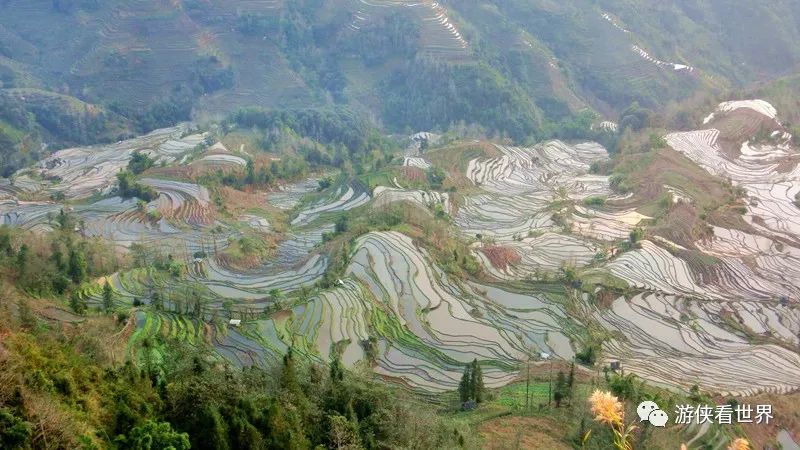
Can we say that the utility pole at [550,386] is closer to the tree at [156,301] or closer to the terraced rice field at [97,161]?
the tree at [156,301]

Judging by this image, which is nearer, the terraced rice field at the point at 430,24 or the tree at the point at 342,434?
the tree at the point at 342,434

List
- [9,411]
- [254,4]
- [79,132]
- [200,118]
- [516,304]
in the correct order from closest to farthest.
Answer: [9,411]
[516,304]
[79,132]
[200,118]
[254,4]

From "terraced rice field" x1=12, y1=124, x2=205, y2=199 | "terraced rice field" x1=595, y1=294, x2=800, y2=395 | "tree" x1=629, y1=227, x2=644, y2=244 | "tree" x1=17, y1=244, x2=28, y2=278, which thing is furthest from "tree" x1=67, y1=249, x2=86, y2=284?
"tree" x1=629, y1=227, x2=644, y2=244

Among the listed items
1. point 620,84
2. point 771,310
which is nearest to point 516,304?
point 771,310

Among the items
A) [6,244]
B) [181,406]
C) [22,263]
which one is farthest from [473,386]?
[6,244]

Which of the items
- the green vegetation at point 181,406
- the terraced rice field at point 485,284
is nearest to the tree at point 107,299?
the terraced rice field at point 485,284

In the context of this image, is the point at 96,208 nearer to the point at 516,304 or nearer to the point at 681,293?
the point at 516,304

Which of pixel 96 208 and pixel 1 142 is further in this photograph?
pixel 1 142

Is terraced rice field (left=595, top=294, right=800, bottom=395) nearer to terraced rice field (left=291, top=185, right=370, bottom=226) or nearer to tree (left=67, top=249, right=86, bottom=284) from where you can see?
terraced rice field (left=291, top=185, right=370, bottom=226)
